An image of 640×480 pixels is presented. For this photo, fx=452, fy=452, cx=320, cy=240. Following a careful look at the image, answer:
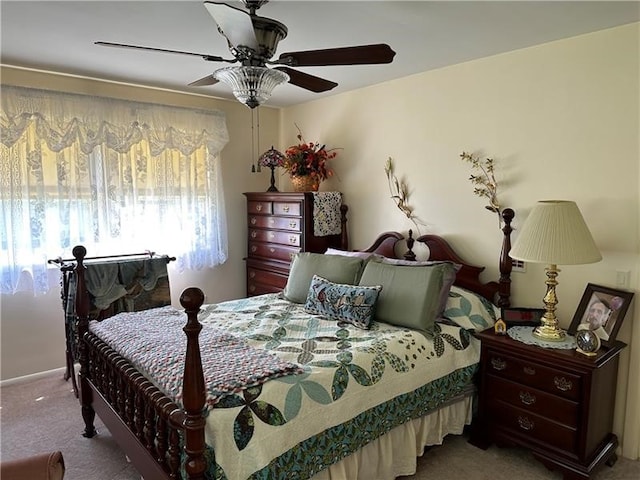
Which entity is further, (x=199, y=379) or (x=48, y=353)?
(x=48, y=353)

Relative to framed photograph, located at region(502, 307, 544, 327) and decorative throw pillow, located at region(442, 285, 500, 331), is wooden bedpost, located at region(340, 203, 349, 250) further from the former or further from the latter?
framed photograph, located at region(502, 307, 544, 327)

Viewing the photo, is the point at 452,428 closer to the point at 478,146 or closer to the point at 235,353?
the point at 235,353

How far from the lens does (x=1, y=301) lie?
133 inches

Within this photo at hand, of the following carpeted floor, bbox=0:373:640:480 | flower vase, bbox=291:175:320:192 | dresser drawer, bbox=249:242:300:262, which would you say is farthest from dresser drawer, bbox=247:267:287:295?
carpeted floor, bbox=0:373:640:480

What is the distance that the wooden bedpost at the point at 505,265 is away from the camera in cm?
287

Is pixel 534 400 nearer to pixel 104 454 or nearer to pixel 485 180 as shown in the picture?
pixel 485 180

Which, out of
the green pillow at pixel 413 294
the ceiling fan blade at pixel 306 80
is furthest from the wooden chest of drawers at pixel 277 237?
the ceiling fan blade at pixel 306 80

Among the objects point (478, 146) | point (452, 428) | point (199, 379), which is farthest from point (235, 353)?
point (478, 146)

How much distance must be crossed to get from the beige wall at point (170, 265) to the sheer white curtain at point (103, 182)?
125mm

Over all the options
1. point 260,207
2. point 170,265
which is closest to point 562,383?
point 260,207

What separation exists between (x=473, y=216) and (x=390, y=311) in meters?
0.95

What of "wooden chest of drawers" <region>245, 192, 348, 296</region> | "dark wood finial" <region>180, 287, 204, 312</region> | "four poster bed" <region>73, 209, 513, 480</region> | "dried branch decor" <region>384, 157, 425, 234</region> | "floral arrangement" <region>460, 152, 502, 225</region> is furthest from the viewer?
"wooden chest of drawers" <region>245, 192, 348, 296</region>

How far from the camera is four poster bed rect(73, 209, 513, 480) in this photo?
172cm

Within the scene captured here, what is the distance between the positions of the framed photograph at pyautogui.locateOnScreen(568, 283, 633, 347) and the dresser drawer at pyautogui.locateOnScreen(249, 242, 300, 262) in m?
2.21
